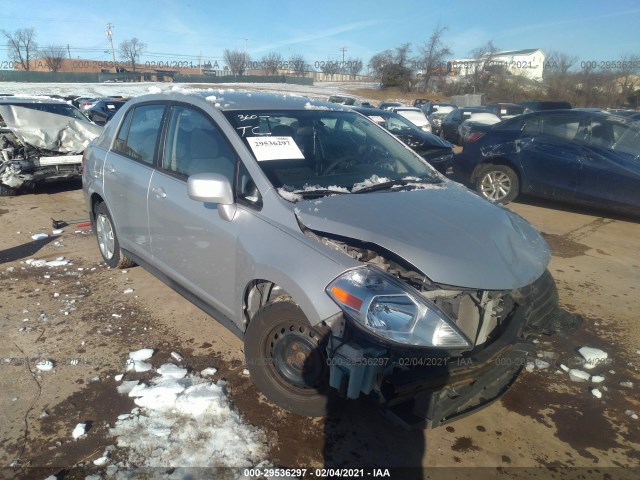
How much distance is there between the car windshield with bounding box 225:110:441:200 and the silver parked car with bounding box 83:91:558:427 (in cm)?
1

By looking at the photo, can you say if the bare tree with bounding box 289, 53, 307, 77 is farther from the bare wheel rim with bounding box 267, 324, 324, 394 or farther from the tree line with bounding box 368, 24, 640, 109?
the bare wheel rim with bounding box 267, 324, 324, 394

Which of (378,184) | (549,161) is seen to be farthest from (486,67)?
(378,184)

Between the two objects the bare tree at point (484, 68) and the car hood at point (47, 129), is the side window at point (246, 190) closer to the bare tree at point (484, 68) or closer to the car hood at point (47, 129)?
the car hood at point (47, 129)

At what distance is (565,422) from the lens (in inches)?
110

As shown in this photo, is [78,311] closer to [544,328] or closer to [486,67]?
[544,328]

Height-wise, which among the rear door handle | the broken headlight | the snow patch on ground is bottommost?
the broken headlight

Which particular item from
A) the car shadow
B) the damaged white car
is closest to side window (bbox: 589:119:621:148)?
the car shadow

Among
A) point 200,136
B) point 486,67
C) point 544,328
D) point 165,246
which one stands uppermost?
point 486,67

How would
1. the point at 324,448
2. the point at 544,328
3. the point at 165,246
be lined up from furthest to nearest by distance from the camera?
the point at 165,246, the point at 544,328, the point at 324,448

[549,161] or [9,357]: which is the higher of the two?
[549,161]

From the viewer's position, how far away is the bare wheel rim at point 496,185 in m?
7.89

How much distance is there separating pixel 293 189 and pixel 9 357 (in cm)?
236

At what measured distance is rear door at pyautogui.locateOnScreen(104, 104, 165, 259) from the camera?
3.84m

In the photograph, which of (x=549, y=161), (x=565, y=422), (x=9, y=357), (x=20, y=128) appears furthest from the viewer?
(x=20, y=128)
